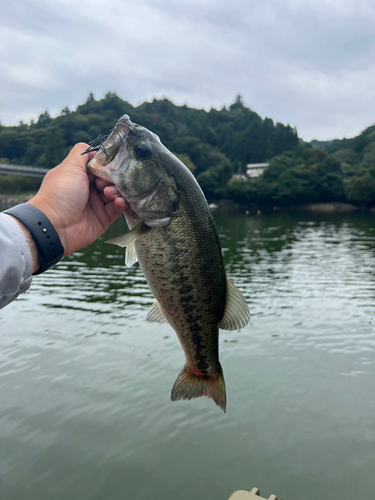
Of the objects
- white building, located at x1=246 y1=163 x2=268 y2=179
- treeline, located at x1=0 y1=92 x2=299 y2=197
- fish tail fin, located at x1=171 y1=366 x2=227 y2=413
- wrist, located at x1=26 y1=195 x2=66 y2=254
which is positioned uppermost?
treeline, located at x1=0 y1=92 x2=299 y2=197

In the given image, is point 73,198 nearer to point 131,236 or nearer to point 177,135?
point 131,236

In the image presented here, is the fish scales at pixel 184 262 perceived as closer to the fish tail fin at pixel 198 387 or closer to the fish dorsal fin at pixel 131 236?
the fish dorsal fin at pixel 131 236

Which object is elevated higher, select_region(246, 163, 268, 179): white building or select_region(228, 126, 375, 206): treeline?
select_region(246, 163, 268, 179): white building

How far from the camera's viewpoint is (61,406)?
9859 mm

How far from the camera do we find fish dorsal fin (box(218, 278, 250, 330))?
2.79 m

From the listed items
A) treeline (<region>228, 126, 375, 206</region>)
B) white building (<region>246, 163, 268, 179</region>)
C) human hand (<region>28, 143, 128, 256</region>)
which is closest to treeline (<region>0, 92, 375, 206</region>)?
treeline (<region>228, 126, 375, 206</region>)

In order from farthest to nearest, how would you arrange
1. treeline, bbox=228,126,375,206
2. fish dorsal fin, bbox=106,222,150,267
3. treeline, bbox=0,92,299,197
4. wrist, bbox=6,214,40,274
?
treeline, bbox=0,92,299,197 < treeline, bbox=228,126,375,206 < fish dorsal fin, bbox=106,222,150,267 < wrist, bbox=6,214,40,274

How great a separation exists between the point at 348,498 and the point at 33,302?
1559 centimetres

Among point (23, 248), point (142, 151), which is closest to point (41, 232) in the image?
point (23, 248)

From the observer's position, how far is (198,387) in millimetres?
2859

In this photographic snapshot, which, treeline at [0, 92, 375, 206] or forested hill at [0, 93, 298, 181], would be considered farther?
forested hill at [0, 93, 298, 181]

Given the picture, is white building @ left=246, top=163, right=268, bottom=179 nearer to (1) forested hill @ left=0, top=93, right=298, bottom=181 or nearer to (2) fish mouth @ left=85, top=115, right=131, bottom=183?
(1) forested hill @ left=0, top=93, right=298, bottom=181

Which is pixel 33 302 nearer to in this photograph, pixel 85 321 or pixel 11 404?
pixel 85 321

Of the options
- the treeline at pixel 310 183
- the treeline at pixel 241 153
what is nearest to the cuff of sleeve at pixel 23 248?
the treeline at pixel 241 153
